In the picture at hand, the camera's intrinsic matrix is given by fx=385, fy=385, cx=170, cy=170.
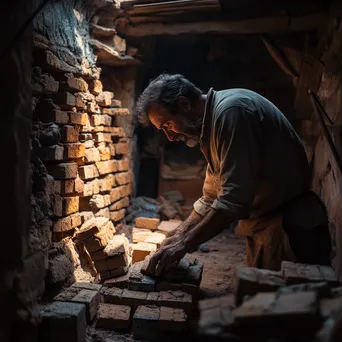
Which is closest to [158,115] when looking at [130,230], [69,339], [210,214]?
[210,214]

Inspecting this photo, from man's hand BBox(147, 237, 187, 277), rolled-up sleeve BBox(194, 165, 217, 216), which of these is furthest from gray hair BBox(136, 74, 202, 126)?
man's hand BBox(147, 237, 187, 277)

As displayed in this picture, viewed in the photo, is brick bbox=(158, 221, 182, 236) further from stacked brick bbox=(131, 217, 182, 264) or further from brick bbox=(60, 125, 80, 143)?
brick bbox=(60, 125, 80, 143)

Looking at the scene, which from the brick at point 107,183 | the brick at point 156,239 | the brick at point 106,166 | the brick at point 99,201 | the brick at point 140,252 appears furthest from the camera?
the brick at point 107,183

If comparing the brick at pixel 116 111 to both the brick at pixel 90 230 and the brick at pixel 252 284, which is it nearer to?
the brick at pixel 90 230

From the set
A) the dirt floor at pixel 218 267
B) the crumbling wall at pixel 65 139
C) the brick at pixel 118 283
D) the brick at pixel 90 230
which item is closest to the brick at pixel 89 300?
the dirt floor at pixel 218 267

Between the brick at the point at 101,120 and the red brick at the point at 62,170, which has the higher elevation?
the brick at the point at 101,120

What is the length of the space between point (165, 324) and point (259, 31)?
3479mm

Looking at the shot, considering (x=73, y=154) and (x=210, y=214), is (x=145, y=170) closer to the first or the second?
(x=73, y=154)

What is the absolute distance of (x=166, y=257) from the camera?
2809 mm

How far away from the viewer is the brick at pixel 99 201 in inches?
172

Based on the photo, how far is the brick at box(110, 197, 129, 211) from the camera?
16.7 feet

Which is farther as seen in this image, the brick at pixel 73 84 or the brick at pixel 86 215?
the brick at pixel 86 215

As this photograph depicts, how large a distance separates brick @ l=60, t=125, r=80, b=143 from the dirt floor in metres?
1.63

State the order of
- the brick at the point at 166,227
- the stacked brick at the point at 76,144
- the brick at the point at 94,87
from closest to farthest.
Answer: the stacked brick at the point at 76,144, the brick at the point at 94,87, the brick at the point at 166,227
